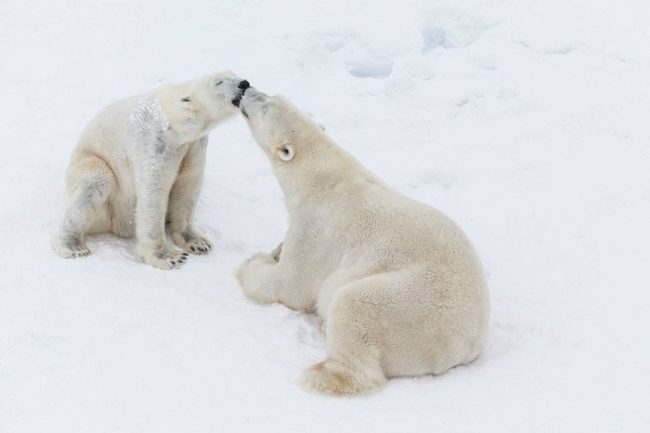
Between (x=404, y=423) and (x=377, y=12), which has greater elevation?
(x=377, y=12)

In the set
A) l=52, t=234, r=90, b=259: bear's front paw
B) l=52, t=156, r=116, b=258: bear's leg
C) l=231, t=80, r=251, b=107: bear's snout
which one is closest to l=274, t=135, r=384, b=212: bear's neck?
l=231, t=80, r=251, b=107: bear's snout

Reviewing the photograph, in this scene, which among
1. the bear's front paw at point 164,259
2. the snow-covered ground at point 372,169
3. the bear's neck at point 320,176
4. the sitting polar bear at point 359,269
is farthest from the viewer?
the bear's front paw at point 164,259

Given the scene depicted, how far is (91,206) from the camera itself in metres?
5.70

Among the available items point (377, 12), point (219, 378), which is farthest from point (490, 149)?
point (219, 378)

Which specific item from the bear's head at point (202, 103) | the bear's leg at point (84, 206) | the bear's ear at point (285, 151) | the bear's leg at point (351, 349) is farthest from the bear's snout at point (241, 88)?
the bear's leg at point (351, 349)

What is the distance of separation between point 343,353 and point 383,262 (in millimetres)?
630

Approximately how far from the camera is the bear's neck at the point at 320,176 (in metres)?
5.09

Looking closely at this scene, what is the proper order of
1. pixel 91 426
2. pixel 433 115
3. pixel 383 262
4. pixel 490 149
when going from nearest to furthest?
pixel 91 426 → pixel 383 262 → pixel 490 149 → pixel 433 115

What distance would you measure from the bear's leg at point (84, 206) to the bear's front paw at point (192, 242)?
21.1 inches

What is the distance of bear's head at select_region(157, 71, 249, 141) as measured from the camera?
217 inches

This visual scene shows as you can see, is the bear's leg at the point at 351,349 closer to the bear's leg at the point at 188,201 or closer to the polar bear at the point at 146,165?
the polar bear at the point at 146,165

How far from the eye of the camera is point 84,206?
5668 millimetres

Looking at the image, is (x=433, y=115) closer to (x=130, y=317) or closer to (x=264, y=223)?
(x=264, y=223)

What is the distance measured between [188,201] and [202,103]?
830mm
